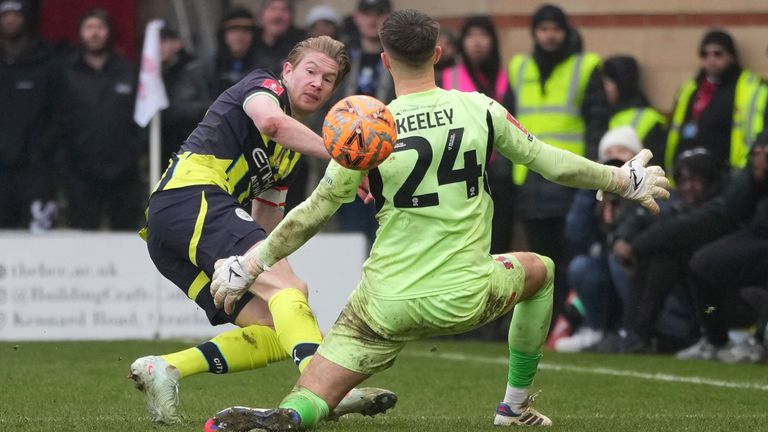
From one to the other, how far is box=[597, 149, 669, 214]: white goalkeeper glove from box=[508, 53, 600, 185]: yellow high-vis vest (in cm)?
545

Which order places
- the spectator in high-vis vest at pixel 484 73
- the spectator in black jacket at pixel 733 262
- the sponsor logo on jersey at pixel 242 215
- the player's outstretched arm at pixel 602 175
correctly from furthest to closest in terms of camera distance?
the spectator in high-vis vest at pixel 484 73, the spectator in black jacket at pixel 733 262, the sponsor logo on jersey at pixel 242 215, the player's outstretched arm at pixel 602 175

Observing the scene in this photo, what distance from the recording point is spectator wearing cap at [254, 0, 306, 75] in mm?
12984

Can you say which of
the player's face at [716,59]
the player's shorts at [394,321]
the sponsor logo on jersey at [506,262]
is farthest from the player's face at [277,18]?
the player's shorts at [394,321]

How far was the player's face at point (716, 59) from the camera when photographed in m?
11.7

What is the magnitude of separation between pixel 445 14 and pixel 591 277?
4039 millimetres

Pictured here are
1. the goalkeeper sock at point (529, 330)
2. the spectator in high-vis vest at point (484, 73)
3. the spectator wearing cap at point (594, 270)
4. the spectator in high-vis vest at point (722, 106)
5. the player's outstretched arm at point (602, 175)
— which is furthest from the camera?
the spectator in high-vis vest at point (484, 73)

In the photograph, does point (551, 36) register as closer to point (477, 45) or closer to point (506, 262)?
point (477, 45)

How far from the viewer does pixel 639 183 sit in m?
6.42

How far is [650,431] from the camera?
21.8 feet

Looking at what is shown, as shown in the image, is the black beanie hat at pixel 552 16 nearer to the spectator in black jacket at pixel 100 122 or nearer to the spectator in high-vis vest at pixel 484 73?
the spectator in high-vis vest at pixel 484 73

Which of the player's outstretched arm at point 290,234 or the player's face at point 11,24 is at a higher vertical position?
the player's face at point 11,24

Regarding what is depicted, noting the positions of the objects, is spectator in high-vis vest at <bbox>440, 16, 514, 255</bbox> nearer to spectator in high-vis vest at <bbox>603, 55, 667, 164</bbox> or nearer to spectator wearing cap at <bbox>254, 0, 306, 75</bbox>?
spectator in high-vis vest at <bbox>603, 55, 667, 164</bbox>

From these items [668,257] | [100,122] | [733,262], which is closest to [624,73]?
[668,257]

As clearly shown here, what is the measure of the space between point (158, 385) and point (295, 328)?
0.72 meters
